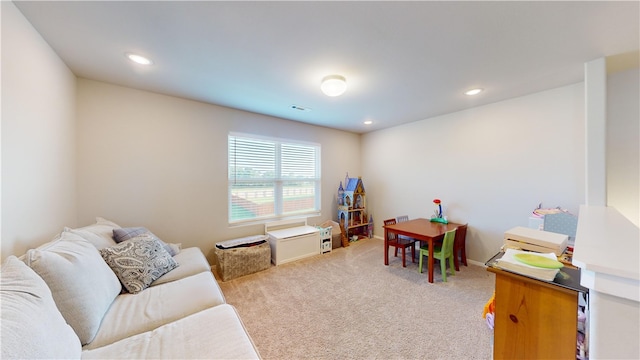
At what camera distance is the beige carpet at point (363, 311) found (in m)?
1.69

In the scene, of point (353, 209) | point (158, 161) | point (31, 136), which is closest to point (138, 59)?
point (31, 136)

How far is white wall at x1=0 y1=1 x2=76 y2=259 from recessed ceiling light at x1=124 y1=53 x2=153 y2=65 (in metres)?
0.50

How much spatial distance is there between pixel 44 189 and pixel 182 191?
4.11ft

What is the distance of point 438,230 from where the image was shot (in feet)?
9.80

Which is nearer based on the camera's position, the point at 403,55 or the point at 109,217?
the point at 403,55

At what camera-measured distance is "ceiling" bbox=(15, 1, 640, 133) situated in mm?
1352

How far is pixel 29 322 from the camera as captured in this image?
2.54ft

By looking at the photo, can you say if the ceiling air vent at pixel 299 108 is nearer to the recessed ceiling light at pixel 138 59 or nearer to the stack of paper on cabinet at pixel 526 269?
the recessed ceiling light at pixel 138 59

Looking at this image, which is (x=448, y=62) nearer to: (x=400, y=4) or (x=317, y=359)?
(x=400, y=4)

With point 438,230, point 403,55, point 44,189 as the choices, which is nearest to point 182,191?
point 44,189

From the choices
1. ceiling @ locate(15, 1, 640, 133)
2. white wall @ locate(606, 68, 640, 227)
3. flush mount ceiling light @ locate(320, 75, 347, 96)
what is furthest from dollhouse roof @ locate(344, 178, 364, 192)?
white wall @ locate(606, 68, 640, 227)

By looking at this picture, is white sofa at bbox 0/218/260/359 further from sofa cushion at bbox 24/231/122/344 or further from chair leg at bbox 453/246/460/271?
chair leg at bbox 453/246/460/271

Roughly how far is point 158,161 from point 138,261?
1470 millimetres

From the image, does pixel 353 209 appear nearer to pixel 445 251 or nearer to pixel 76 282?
pixel 445 251
